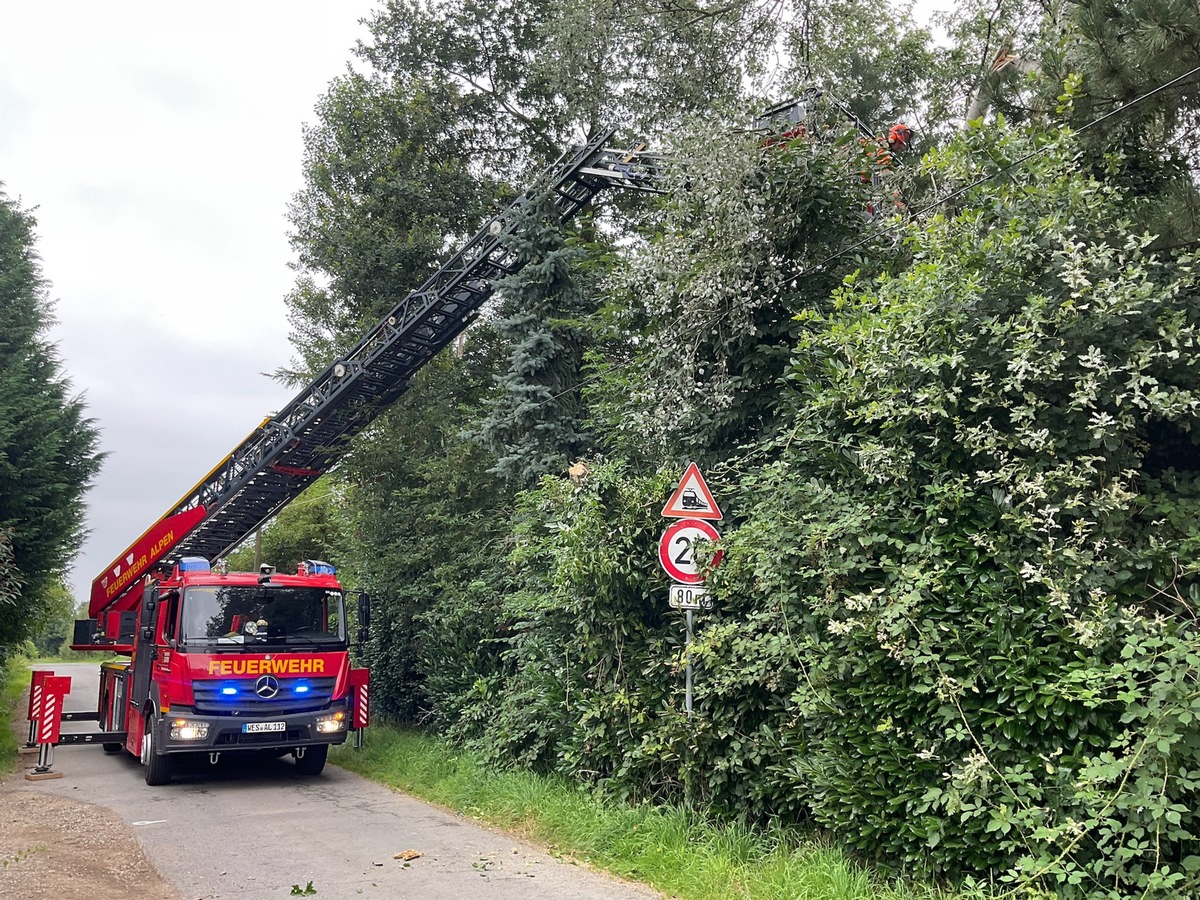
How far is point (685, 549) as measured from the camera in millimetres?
7324

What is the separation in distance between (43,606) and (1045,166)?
2239 centimetres

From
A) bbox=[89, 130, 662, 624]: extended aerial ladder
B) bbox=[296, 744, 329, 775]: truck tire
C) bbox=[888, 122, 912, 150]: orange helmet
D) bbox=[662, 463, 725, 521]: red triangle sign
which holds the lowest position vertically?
bbox=[296, 744, 329, 775]: truck tire

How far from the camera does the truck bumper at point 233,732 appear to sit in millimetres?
10375

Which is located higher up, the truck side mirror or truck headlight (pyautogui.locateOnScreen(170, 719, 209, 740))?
the truck side mirror

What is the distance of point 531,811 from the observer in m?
8.23

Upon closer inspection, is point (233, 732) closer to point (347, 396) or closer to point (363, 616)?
point (363, 616)

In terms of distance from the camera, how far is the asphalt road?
20.6ft

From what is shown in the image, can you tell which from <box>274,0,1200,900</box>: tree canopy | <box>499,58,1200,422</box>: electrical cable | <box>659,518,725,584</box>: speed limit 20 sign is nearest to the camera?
<box>274,0,1200,900</box>: tree canopy

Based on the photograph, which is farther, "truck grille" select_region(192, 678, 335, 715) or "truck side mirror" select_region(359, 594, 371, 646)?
"truck side mirror" select_region(359, 594, 371, 646)

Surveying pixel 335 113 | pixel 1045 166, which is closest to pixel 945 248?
pixel 1045 166

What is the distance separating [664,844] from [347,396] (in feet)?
31.5

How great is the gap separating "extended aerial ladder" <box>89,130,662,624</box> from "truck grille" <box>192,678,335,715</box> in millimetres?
4364

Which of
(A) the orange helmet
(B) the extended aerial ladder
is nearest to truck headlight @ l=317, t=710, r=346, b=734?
(B) the extended aerial ladder

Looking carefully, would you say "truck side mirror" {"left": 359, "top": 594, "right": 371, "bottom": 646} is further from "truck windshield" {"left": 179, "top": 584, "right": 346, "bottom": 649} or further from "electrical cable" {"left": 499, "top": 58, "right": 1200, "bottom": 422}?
"electrical cable" {"left": 499, "top": 58, "right": 1200, "bottom": 422}
